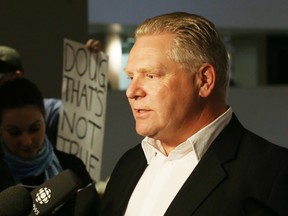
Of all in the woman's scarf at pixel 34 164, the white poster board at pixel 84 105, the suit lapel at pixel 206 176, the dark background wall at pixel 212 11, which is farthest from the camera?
the dark background wall at pixel 212 11

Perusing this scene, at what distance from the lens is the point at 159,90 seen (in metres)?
1.19

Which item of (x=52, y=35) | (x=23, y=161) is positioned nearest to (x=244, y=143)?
(x=23, y=161)

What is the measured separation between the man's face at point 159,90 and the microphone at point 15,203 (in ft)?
0.80

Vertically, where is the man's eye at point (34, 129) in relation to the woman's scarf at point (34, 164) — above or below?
above

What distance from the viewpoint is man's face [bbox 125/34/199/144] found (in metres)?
1.19

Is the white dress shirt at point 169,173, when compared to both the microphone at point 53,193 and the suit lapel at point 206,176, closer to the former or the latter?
the suit lapel at point 206,176

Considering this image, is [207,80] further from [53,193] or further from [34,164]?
[34,164]

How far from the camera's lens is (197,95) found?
1224 millimetres

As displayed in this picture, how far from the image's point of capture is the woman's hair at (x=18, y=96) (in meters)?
1.94

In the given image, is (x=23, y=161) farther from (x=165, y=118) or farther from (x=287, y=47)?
(x=287, y=47)

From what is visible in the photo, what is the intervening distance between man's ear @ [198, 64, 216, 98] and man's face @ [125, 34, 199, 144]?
0.01 meters

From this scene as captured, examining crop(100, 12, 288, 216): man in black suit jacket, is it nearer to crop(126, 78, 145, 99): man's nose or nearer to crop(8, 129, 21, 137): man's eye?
crop(126, 78, 145, 99): man's nose

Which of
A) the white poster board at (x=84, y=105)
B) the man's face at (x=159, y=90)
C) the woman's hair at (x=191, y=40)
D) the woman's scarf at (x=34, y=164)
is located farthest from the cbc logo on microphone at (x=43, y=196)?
the white poster board at (x=84, y=105)

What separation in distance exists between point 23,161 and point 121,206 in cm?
71
